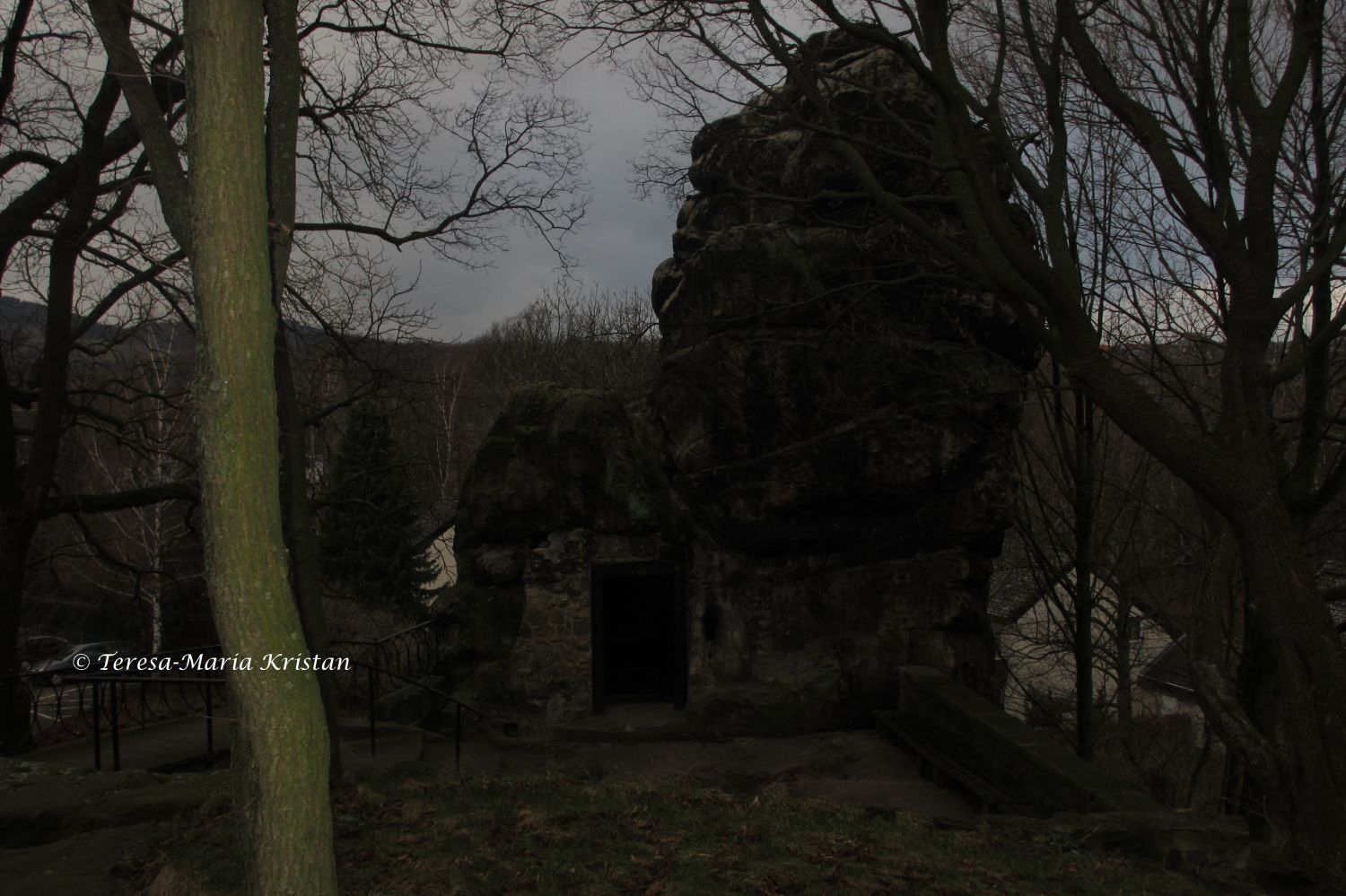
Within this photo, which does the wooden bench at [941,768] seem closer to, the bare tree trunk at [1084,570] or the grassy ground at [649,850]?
the grassy ground at [649,850]

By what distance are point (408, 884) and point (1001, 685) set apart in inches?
443

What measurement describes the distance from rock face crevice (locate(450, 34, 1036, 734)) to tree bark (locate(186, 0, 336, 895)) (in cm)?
829

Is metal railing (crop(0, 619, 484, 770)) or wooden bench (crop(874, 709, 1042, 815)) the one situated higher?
metal railing (crop(0, 619, 484, 770))

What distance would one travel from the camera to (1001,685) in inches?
556

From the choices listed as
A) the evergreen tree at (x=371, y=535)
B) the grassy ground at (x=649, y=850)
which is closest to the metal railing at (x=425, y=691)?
the grassy ground at (x=649, y=850)

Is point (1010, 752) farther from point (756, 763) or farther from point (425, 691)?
point (425, 691)

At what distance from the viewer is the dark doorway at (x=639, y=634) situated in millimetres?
12047

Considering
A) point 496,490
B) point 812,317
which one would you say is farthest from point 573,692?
point 812,317

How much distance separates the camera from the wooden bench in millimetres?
8250

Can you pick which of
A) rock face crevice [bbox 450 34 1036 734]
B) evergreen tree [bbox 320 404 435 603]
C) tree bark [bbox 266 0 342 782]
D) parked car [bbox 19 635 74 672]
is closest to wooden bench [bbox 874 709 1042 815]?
rock face crevice [bbox 450 34 1036 734]

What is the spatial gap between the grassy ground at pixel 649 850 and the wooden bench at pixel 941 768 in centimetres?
167

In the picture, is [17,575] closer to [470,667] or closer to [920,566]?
[470,667]

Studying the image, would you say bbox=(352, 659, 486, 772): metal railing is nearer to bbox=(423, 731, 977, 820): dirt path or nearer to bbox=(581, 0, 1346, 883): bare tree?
bbox=(423, 731, 977, 820): dirt path

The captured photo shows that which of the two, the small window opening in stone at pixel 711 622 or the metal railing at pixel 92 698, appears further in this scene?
the small window opening in stone at pixel 711 622
